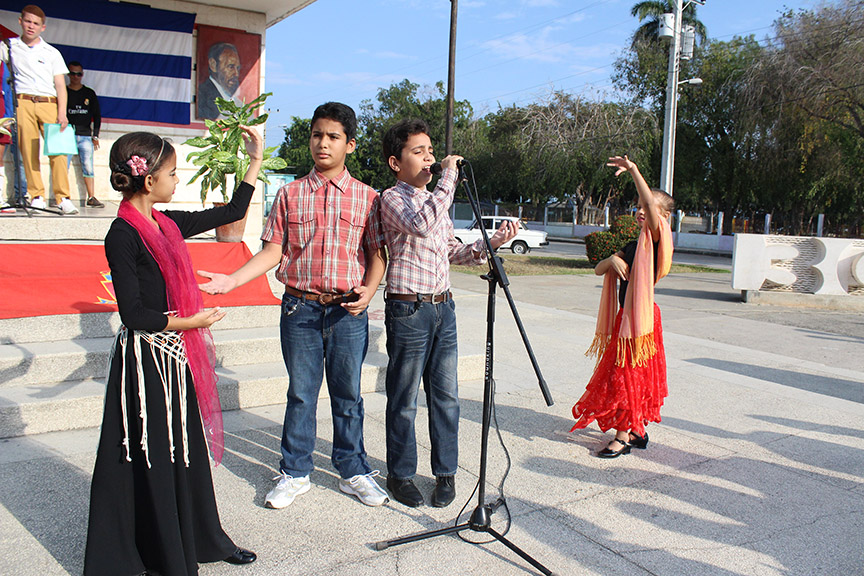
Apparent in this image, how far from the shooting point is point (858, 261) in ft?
40.4

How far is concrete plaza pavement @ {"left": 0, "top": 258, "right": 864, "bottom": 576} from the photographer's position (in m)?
2.84

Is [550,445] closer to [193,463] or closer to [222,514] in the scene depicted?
[222,514]

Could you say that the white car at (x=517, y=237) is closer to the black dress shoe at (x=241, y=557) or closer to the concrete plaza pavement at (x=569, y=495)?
the concrete plaza pavement at (x=569, y=495)

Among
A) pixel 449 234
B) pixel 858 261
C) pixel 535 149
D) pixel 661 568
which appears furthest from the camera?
pixel 535 149

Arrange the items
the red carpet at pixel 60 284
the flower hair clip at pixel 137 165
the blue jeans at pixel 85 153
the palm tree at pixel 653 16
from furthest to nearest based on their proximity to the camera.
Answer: the palm tree at pixel 653 16
the blue jeans at pixel 85 153
the red carpet at pixel 60 284
the flower hair clip at pixel 137 165

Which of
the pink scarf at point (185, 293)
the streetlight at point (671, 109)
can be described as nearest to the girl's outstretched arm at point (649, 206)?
the pink scarf at point (185, 293)

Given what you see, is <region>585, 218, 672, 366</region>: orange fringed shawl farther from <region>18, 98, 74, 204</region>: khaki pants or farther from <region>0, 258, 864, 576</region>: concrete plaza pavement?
<region>18, 98, 74, 204</region>: khaki pants

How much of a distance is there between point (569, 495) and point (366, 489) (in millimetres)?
Result: 1086

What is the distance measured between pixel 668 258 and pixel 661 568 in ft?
6.39

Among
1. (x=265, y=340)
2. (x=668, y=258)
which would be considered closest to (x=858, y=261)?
(x=668, y=258)

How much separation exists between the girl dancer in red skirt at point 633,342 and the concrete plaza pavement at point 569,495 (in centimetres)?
23

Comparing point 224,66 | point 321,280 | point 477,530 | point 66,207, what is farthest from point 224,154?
point 477,530

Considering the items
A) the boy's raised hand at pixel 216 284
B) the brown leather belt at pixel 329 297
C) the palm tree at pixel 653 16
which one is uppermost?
the palm tree at pixel 653 16

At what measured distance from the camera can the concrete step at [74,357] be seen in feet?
14.1
